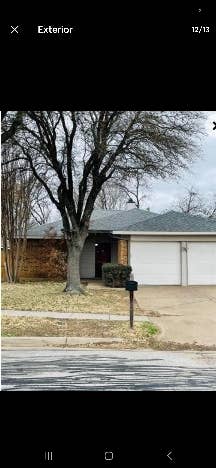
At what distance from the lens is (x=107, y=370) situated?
3.29 metres

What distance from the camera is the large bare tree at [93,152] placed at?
825 centimetres

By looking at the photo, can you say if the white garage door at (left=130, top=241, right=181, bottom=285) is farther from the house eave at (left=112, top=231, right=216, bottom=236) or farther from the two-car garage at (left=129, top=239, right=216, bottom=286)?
the house eave at (left=112, top=231, right=216, bottom=236)

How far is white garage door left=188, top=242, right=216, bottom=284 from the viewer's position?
13484mm

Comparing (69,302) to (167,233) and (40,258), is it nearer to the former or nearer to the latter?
(167,233)

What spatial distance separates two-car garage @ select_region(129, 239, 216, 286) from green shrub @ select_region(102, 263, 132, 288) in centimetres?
81

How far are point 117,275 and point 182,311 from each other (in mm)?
4578

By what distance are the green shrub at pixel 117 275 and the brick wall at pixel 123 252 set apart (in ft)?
4.17

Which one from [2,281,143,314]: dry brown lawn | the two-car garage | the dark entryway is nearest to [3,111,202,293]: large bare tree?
[2,281,143,314]: dry brown lawn
